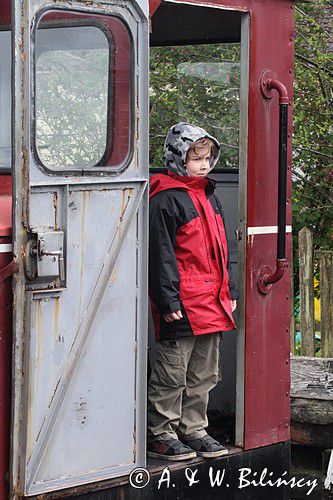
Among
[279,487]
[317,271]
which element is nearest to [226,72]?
[279,487]

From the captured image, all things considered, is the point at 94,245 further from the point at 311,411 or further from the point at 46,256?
the point at 311,411

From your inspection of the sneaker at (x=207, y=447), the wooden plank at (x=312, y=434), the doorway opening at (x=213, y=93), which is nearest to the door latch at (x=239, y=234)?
the doorway opening at (x=213, y=93)

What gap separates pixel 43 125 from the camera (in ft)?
13.7

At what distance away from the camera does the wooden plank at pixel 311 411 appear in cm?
630

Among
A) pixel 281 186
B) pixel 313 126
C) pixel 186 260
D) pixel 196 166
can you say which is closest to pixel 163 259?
pixel 186 260

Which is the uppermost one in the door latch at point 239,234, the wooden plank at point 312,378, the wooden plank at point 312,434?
the door latch at point 239,234

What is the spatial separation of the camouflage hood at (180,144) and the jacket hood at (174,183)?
0.04 meters

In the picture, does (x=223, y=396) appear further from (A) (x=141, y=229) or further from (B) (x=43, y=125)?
(B) (x=43, y=125)

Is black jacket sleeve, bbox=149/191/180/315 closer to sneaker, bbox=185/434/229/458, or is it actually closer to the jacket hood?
the jacket hood

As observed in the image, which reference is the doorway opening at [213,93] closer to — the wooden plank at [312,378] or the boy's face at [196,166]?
the boy's face at [196,166]

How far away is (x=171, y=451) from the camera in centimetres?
489

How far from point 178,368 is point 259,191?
0.88 m

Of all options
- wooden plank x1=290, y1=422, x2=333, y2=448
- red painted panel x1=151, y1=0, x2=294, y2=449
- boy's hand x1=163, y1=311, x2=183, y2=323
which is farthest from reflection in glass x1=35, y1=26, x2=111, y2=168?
wooden plank x1=290, y1=422, x2=333, y2=448

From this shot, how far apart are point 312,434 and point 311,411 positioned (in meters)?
0.14
